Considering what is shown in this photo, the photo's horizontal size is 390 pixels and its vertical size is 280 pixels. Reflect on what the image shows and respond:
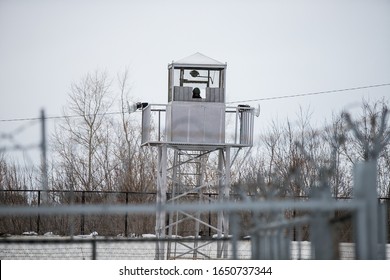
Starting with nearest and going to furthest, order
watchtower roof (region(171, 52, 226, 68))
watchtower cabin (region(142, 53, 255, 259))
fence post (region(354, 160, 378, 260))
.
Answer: fence post (region(354, 160, 378, 260)) → watchtower cabin (region(142, 53, 255, 259)) → watchtower roof (region(171, 52, 226, 68))

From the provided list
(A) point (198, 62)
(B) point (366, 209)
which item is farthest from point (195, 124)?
(B) point (366, 209)

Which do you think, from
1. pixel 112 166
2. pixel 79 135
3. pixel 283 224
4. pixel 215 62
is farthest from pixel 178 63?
pixel 283 224

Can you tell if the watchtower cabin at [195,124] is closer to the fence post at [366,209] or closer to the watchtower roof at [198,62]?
the watchtower roof at [198,62]

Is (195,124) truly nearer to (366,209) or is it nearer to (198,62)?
(198,62)

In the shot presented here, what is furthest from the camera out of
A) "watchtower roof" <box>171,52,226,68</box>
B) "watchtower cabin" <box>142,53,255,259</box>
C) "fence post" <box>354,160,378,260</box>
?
"watchtower roof" <box>171,52,226,68</box>

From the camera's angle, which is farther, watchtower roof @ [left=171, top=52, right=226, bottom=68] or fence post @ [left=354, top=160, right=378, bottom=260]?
watchtower roof @ [left=171, top=52, right=226, bottom=68]

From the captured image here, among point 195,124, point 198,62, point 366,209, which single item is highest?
point 198,62

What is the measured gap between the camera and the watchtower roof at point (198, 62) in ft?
39.7

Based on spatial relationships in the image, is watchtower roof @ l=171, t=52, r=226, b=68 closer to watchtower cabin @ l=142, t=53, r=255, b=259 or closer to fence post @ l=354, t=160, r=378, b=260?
watchtower cabin @ l=142, t=53, r=255, b=259

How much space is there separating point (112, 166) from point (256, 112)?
13.4 feet

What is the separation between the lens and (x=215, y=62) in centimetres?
1223

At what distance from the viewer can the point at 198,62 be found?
1216 cm

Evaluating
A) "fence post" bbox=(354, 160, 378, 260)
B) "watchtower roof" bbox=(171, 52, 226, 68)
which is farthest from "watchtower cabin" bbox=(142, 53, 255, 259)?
"fence post" bbox=(354, 160, 378, 260)

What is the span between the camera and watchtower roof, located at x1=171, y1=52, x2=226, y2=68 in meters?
12.1
